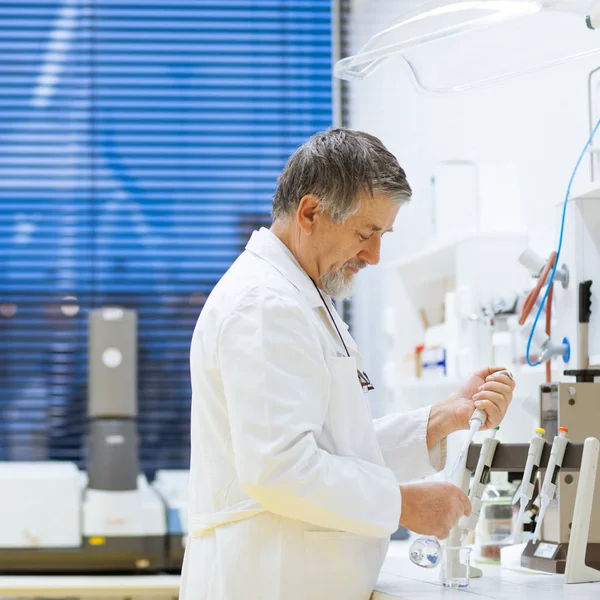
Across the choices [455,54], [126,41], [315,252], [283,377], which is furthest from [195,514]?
[126,41]

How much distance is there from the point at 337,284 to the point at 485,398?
291mm

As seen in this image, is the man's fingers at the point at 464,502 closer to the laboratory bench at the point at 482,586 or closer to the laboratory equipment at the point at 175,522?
the laboratory bench at the point at 482,586

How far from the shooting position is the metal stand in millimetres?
1492

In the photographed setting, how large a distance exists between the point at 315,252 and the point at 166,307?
2559 millimetres

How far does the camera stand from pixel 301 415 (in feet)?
4.25

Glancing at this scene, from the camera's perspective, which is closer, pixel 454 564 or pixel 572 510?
pixel 454 564

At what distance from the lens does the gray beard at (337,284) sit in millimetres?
1538

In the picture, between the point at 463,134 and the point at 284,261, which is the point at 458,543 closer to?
the point at 284,261

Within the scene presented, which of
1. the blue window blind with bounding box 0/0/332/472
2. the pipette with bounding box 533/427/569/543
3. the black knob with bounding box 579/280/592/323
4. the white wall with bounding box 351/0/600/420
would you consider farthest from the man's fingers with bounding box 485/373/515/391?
the blue window blind with bounding box 0/0/332/472

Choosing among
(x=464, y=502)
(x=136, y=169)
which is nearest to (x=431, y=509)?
(x=464, y=502)

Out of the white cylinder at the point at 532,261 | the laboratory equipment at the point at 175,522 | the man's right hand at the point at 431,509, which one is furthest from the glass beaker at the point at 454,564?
the laboratory equipment at the point at 175,522

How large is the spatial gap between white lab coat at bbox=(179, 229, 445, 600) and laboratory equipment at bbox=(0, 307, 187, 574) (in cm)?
183

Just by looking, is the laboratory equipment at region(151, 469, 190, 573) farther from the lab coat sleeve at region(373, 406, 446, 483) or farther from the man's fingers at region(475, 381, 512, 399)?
the man's fingers at region(475, 381, 512, 399)

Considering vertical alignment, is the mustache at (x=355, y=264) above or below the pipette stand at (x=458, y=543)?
above
